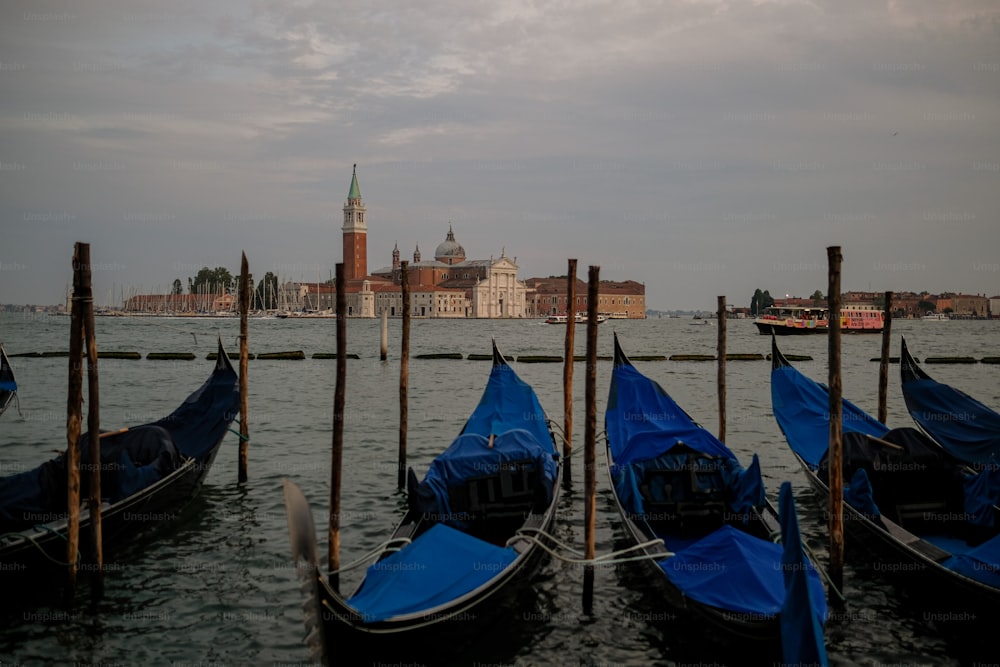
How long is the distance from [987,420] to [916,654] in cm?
310

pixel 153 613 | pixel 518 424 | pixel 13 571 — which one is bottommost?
pixel 153 613

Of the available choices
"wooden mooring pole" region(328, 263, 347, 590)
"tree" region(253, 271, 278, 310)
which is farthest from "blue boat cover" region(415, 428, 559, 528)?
"tree" region(253, 271, 278, 310)

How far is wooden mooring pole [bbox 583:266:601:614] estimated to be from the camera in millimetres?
5754

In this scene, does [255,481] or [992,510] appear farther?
[255,481]

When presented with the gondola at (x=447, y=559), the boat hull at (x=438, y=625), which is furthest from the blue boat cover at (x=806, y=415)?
the boat hull at (x=438, y=625)

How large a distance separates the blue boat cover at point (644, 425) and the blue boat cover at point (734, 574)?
1.54 meters

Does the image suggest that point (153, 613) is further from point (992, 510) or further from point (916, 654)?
point (992, 510)

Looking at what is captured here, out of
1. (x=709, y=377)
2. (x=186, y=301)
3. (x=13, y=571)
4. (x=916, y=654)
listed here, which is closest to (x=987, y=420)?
(x=916, y=654)

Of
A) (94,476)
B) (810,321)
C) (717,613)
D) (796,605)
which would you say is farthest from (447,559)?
(810,321)

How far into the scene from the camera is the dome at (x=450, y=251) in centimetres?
11206

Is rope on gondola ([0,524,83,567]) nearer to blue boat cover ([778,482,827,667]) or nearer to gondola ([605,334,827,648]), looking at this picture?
gondola ([605,334,827,648])

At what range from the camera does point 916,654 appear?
16.9 ft

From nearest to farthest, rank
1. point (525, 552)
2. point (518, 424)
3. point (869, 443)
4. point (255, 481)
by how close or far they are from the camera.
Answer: point (525, 552) < point (869, 443) < point (518, 424) < point (255, 481)

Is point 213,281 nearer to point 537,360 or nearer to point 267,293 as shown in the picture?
point 267,293
